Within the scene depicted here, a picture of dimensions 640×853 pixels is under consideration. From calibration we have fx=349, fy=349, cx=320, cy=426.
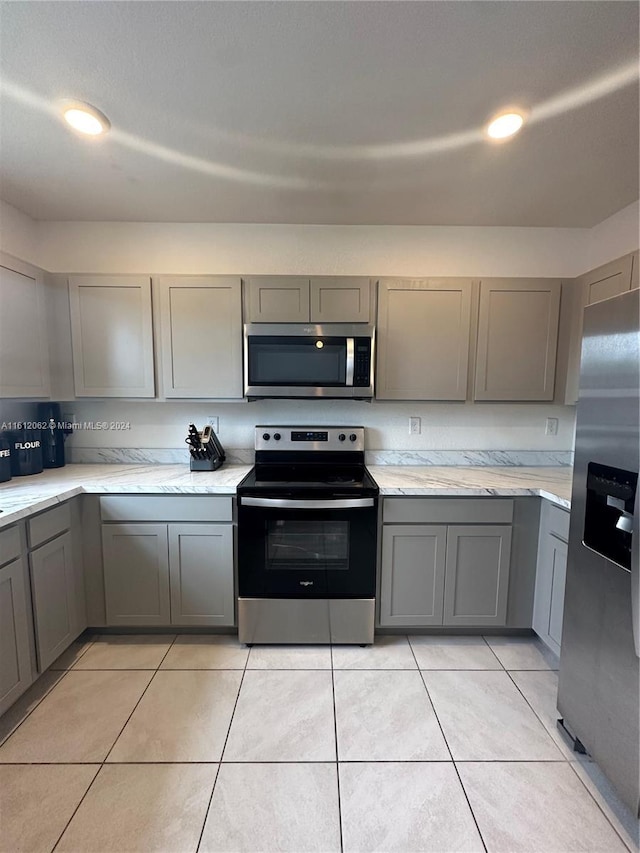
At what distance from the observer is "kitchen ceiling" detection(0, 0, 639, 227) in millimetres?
1062

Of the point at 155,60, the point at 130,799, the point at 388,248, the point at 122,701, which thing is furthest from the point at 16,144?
the point at 130,799

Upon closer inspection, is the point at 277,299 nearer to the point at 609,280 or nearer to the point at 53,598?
the point at 609,280

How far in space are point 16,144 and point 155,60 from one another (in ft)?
2.98

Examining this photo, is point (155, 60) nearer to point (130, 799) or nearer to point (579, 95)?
point (579, 95)

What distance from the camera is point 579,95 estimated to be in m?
1.31

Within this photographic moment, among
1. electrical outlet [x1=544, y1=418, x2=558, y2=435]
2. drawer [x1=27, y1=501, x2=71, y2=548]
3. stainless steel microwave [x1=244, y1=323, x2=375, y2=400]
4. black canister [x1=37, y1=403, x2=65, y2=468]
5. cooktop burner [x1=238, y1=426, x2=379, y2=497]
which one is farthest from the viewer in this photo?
electrical outlet [x1=544, y1=418, x2=558, y2=435]

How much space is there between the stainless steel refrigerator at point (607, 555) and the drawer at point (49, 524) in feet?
7.67

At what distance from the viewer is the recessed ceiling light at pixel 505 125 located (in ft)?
4.61

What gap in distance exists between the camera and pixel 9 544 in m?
1.48

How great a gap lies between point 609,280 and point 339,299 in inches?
56.7

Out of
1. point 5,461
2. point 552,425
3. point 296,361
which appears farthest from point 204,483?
point 552,425

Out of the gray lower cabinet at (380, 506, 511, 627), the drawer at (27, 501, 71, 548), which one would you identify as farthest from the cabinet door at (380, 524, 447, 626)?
the drawer at (27, 501, 71, 548)

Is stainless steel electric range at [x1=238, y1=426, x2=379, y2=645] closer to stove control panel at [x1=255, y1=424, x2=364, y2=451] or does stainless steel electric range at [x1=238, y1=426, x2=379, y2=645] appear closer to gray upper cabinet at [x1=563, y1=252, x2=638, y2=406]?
stove control panel at [x1=255, y1=424, x2=364, y2=451]

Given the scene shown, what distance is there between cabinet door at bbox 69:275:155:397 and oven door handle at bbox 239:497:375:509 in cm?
98
